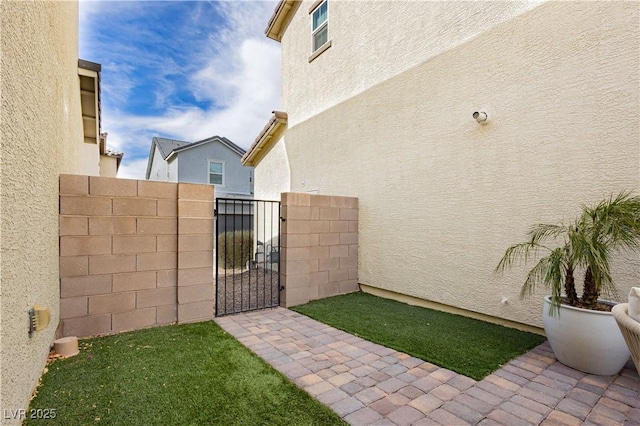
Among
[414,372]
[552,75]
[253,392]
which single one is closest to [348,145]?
[552,75]

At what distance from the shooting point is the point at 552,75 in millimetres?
4438

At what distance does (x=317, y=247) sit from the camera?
6715 mm

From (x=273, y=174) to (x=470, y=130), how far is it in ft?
25.1

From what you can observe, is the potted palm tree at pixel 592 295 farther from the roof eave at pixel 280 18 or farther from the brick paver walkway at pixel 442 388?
the roof eave at pixel 280 18

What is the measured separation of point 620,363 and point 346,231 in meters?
4.96

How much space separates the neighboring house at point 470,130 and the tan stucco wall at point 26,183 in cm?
564

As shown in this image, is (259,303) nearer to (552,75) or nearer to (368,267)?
(368,267)

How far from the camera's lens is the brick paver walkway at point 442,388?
8.80 ft

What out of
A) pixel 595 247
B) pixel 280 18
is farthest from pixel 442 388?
pixel 280 18

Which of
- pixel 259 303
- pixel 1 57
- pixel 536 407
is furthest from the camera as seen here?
pixel 259 303

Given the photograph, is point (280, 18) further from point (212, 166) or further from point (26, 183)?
point (212, 166)

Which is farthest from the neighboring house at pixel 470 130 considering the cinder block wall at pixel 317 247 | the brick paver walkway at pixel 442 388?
the brick paver walkway at pixel 442 388

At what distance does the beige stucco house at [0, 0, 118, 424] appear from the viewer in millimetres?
1867

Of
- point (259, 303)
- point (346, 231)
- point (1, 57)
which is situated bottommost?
point (259, 303)
